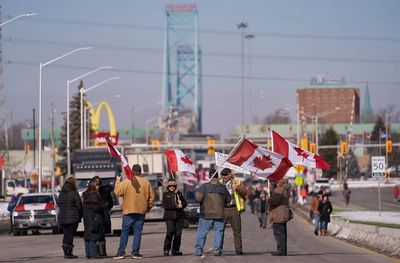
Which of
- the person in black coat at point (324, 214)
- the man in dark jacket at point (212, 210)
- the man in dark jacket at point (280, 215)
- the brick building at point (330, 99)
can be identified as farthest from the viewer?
the brick building at point (330, 99)

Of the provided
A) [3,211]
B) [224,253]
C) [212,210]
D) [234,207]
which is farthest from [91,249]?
[3,211]

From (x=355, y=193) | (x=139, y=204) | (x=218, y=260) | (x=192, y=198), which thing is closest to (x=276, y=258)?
(x=218, y=260)

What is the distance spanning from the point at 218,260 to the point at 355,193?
80.3 metres

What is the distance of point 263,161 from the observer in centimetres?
2277

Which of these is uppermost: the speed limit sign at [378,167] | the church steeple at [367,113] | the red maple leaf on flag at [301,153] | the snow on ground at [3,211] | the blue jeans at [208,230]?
the church steeple at [367,113]

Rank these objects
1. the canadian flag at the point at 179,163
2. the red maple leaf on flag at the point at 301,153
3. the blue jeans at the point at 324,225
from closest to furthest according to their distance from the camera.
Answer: the red maple leaf on flag at the point at 301,153 → the canadian flag at the point at 179,163 → the blue jeans at the point at 324,225

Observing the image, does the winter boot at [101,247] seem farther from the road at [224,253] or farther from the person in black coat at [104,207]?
the road at [224,253]

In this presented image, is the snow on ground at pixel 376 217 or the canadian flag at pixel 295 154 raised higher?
the canadian flag at pixel 295 154

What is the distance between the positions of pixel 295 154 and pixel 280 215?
2.03 metres

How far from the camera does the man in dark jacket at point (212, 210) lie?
21562mm

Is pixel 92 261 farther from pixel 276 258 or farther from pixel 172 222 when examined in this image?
pixel 276 258

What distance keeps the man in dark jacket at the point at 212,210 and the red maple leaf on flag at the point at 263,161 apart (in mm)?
1299

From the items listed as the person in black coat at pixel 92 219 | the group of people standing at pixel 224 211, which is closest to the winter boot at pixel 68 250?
Answer: the person in black coat at pixel 92 219

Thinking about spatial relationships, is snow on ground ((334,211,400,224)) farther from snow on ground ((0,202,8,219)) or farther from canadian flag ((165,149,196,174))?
snow on ground ((0,202,8,219))
